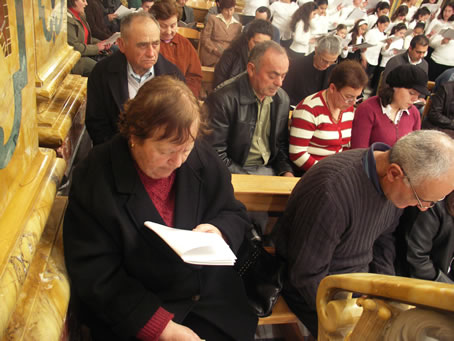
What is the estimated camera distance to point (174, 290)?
4.68 feet

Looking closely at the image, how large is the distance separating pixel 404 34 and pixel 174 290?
7411 millimetres

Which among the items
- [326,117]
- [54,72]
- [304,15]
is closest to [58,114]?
[54,72]

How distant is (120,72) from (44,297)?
1741mm

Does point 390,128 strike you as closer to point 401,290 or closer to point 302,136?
point 302,136

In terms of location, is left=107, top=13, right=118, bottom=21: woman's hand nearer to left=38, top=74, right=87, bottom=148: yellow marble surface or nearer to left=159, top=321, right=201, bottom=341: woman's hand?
left=38, top=74, right=87, bottom=148: yellow marble surface

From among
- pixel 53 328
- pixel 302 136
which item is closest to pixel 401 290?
pixel 53 328

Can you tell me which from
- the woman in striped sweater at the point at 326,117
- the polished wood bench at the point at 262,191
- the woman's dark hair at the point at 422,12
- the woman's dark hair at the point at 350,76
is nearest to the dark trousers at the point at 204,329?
the polished wood bench at the point at 262,191

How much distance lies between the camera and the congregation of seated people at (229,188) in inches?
49.4

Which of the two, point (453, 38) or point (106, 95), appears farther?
point (453, 38)

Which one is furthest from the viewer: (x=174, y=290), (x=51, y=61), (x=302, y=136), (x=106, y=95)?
(x=302, y=136)

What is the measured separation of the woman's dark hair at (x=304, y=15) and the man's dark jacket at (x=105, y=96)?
4.14m

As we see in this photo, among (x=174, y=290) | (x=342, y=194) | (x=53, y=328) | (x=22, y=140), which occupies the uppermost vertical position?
(x=22, y=140)

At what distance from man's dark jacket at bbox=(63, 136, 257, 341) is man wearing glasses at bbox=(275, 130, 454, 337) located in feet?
1.14

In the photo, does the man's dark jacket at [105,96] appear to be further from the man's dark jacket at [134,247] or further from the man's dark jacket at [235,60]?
the man's dark jacket at [235,60]
